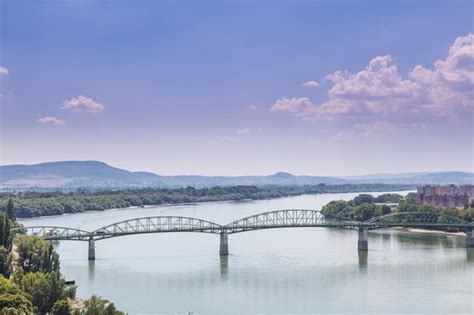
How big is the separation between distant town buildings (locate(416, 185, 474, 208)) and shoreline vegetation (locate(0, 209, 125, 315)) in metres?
44.8

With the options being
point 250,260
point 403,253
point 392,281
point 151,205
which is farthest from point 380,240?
point 151,205

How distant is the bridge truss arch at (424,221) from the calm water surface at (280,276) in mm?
A: 1224

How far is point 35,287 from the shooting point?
71.3ft

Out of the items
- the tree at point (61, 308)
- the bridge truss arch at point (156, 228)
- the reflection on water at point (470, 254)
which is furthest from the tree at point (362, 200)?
the tree at point (61, 308)

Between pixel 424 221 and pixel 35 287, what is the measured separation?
1520 inches

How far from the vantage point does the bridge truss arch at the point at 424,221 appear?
45222 millimetres

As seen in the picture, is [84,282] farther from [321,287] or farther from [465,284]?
[465,284]

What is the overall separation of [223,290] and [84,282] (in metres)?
6.54

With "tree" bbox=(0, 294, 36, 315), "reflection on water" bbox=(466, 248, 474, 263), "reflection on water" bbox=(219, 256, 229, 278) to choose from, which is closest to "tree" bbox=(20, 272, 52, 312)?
"tree" bbox=(0, 294, 36, 315)

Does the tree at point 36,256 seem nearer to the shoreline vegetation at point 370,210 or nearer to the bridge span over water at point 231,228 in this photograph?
the bridge span over water at point 231,228

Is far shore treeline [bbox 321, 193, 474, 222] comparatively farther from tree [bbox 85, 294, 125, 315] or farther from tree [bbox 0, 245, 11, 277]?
tree [bbox 85, 294, 125, 315]

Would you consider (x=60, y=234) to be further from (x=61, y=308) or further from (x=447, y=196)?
(x=447, y=196)

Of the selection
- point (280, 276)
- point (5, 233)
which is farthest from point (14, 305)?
point (280, 276)

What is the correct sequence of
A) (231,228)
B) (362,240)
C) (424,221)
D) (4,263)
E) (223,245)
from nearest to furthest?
Answer: (4,263)
(223,245)
(231,228)
(362,240)
(424,221)
